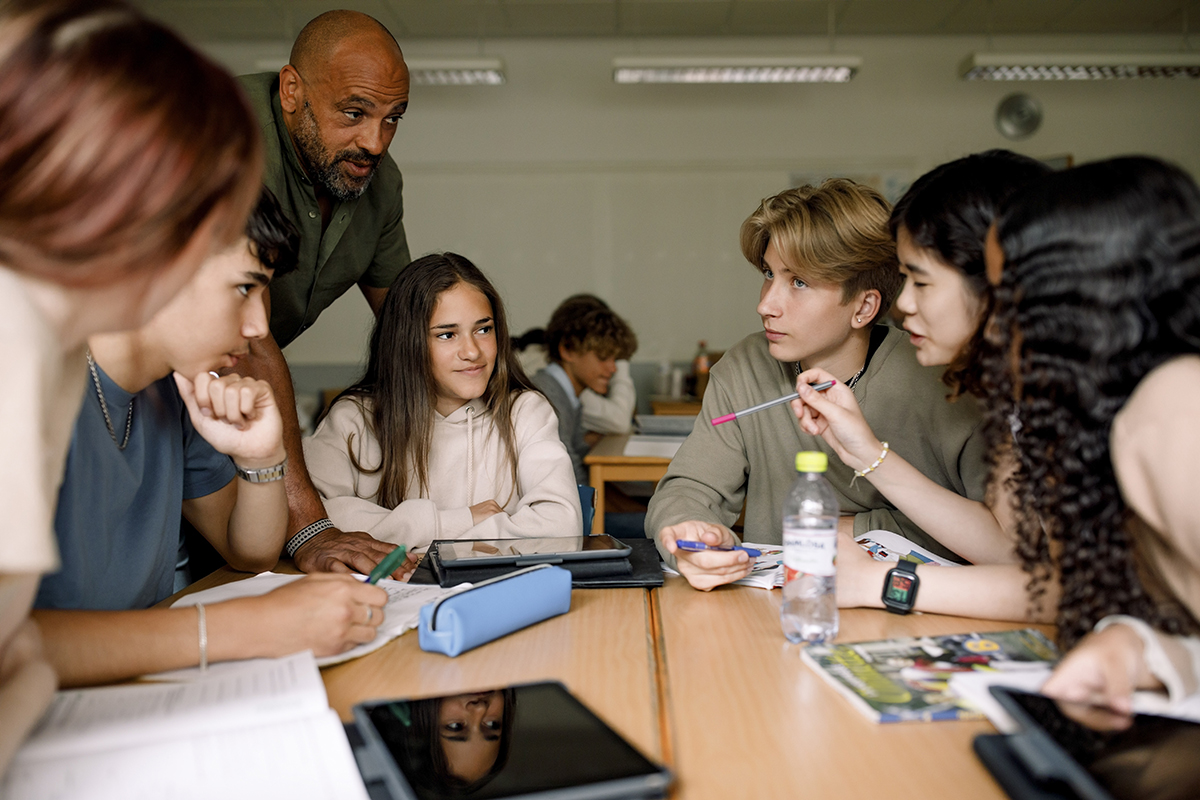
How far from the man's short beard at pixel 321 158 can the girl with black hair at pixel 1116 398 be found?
1.56 meters

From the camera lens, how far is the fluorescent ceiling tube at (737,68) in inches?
194

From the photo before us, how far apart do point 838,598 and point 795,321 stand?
67 centimetres

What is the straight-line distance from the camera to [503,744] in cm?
77

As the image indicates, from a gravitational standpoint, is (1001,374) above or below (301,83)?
below

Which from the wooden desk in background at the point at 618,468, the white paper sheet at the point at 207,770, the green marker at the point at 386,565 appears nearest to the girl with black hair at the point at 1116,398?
the white paper sheet at the point at 207,770

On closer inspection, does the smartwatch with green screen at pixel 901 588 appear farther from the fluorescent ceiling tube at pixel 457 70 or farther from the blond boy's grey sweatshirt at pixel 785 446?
the fluorescent ceiling tube at pixel 457 70

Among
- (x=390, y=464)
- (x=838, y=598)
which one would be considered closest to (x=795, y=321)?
(x=838, y=598)

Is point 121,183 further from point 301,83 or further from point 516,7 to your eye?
point 516,7

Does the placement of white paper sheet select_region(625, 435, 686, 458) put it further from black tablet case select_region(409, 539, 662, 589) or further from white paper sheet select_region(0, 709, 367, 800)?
white paper sheet select_region(0, 709, 367, 800)

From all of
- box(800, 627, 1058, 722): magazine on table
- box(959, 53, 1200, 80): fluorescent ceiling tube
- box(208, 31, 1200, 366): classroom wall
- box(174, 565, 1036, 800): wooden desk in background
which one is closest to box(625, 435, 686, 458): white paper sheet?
box(174, 565, 1036, 800): wooden desk in background

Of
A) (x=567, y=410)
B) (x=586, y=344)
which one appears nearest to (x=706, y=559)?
(x=567, y=410)

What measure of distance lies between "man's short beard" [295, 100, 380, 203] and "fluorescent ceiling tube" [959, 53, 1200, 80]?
13.8ft

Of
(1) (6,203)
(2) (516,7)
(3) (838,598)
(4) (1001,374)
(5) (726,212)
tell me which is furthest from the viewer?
(5) (726,212)

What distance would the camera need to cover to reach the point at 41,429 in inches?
24.2
